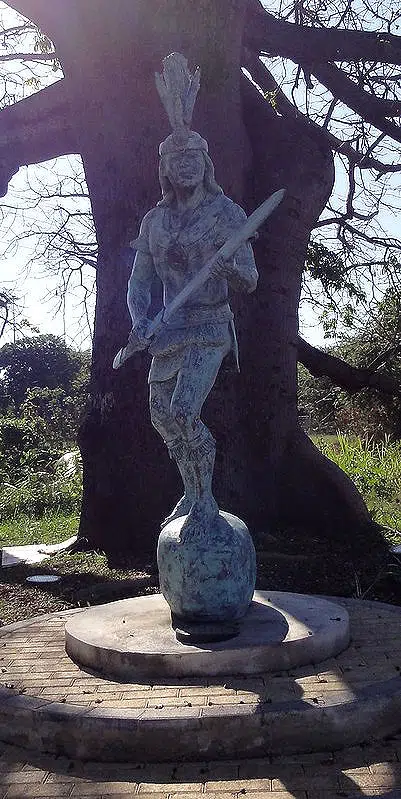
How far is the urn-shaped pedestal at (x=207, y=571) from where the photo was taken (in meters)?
4.30

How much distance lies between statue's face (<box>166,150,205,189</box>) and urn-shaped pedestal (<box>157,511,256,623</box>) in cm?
193

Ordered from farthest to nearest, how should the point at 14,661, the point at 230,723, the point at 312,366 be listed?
the point at 312,366 < the point at 14,661 < the point at 230,723

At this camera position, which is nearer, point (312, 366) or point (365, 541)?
point (365, 541)

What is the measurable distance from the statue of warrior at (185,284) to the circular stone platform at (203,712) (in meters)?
1.08

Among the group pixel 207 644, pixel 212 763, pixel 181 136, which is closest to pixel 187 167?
pixel 181 136

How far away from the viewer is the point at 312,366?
952 centimetres

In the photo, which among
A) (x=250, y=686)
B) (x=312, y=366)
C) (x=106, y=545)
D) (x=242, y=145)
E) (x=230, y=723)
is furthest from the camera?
(x=312, y=366)

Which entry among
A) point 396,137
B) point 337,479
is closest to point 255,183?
point 396,137

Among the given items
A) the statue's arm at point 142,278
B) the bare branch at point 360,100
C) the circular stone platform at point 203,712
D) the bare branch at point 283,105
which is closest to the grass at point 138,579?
the circular stone platform at point 203,712

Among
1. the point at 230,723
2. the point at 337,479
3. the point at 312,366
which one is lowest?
the point at 230,723

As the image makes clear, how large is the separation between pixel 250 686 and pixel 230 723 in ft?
1.45

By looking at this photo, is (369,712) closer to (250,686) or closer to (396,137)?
(250,686)

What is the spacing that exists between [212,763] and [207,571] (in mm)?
1170

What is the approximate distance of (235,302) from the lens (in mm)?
7703
